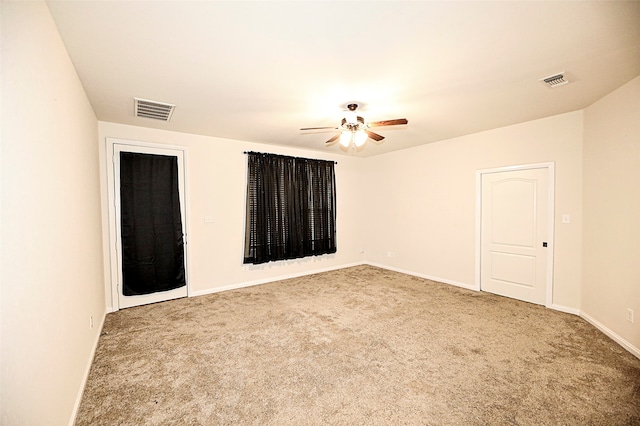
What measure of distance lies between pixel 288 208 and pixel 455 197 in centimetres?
302

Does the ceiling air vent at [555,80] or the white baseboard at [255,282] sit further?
the white baseboard at [255,282]

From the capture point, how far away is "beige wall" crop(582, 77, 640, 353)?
2.66m

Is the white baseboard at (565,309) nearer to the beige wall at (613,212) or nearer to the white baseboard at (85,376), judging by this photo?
the beige wall at (613,212)

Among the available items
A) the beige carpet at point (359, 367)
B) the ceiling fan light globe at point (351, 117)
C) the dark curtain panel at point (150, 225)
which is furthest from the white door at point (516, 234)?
the dark curtain panel at point (150, 225)

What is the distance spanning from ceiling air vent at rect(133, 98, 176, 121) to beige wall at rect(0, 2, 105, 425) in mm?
729

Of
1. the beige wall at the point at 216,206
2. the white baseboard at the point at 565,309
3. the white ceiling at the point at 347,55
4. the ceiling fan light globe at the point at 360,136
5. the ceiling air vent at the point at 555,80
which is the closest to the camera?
the white ceiling at the point at 347,55

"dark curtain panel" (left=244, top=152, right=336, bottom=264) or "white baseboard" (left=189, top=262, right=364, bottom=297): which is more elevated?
"dark curtain panel" (left=244, top=152, right=336, bottom=264)

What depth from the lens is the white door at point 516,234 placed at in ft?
12.6

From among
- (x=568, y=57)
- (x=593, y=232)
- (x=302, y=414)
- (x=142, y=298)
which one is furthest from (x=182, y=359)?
(x=593, y=232)

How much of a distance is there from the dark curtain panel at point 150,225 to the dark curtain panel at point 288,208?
3.80ft

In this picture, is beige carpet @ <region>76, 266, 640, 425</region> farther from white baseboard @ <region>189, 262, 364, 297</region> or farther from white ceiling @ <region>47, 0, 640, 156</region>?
white ceiling @ <region>47, 0, 640, 156</region>

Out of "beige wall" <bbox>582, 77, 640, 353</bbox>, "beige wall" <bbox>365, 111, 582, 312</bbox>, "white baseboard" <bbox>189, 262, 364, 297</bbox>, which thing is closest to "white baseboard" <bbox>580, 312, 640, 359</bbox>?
"beige wall" <bbox>582, 77, 640, 353</bbox>

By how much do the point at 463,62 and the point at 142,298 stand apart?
4.86 m

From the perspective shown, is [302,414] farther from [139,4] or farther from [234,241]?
[234,241]
